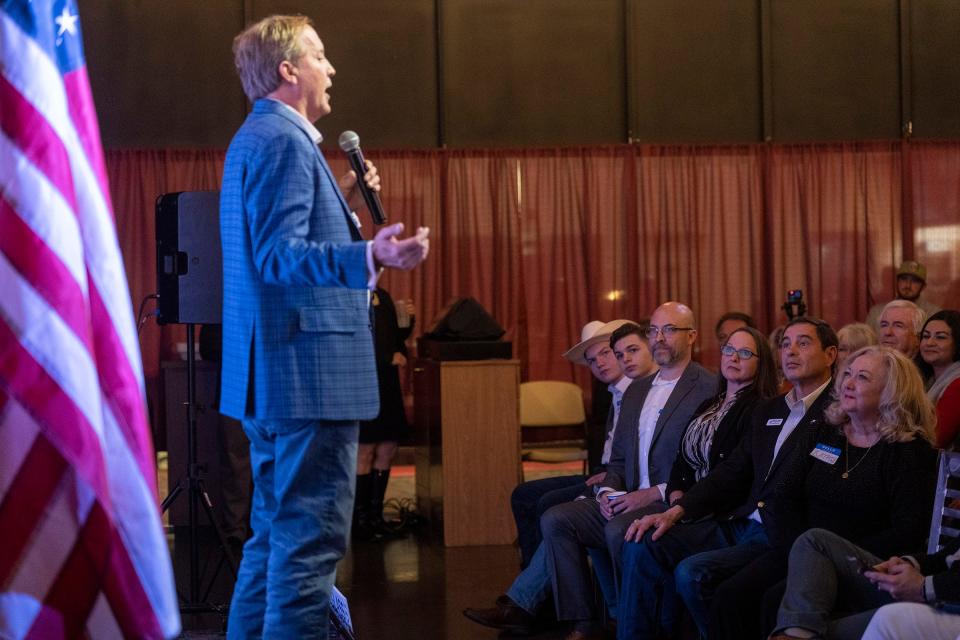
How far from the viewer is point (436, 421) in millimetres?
6898

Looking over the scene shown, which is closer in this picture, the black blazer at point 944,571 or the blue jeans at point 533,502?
the black blazer at point 944,571

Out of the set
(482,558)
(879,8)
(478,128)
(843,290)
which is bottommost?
(482,558)

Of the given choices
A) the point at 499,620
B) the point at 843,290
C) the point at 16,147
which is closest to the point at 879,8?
the point at 843,290

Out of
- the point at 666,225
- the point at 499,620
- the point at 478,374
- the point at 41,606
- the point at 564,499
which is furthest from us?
the point at 666,225

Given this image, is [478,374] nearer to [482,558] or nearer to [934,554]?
[482,558]

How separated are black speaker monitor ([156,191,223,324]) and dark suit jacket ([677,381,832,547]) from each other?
1985 mm

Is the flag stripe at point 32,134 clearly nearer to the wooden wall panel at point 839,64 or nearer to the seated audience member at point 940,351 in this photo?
the seated audience member at point 940,351

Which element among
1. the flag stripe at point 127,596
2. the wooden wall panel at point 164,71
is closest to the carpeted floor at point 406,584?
the flag stripe at point 127,596

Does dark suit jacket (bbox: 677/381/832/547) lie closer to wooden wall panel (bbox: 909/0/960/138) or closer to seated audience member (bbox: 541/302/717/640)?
seated audience member (bbox: 541/302/717/640)

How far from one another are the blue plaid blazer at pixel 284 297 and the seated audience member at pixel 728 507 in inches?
70.2

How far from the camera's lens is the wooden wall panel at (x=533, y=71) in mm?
9727

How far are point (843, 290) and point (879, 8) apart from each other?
235cm

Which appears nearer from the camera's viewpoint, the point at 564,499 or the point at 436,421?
the point at 564,499

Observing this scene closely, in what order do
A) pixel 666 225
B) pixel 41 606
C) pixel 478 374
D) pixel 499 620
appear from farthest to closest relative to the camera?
pixel 666 225, pixel 478 374, pixel 499 620, pixel 41 606
